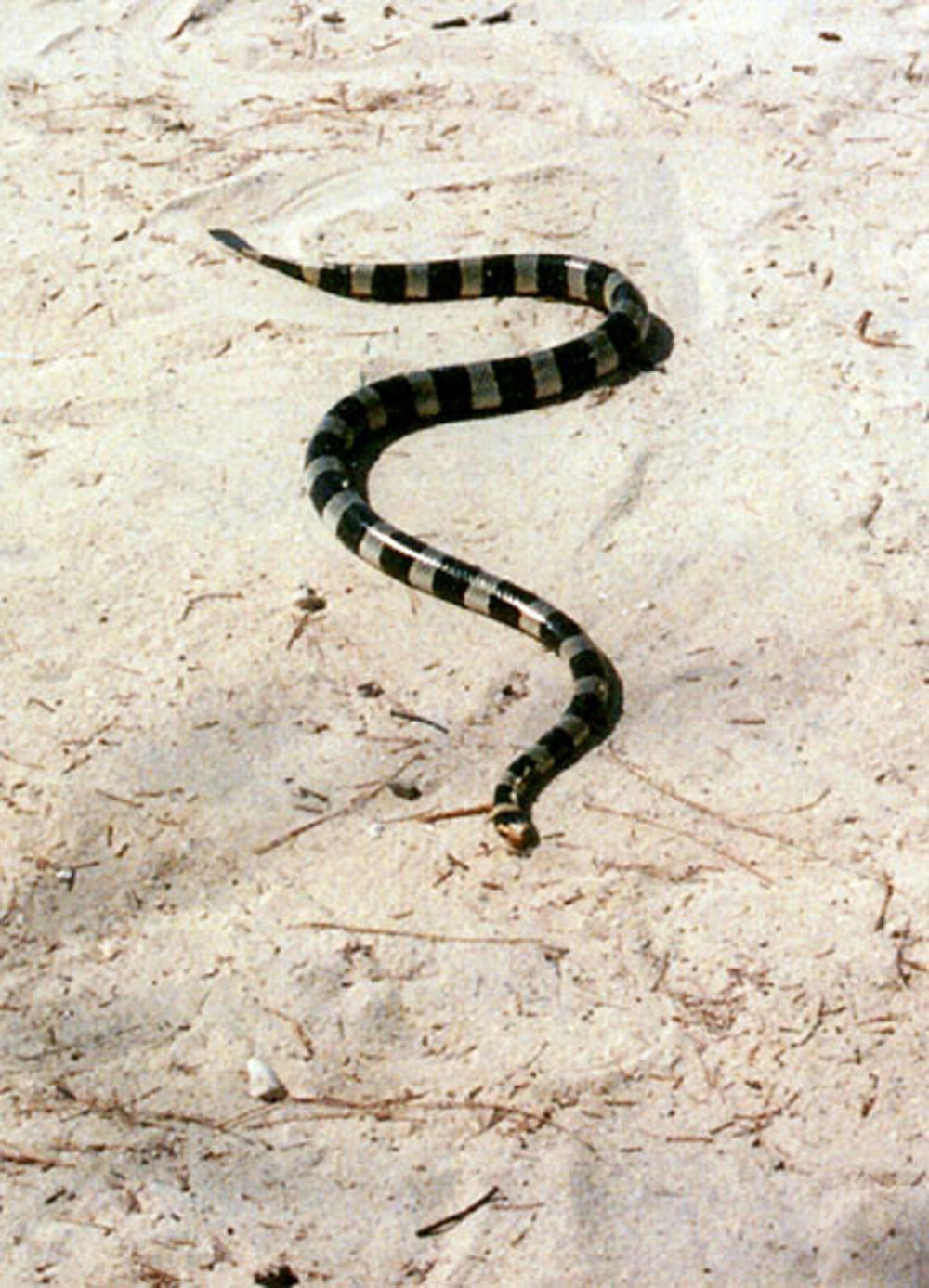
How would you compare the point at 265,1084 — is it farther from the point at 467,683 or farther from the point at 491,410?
the point at 491,410

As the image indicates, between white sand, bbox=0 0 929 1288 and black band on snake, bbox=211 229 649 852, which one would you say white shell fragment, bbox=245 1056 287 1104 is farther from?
black band on snake, bbox=211 229 649 852

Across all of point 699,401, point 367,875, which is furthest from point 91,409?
point 367,875

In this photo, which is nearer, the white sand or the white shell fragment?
the white sand

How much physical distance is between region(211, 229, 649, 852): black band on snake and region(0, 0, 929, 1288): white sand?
0.26 feet

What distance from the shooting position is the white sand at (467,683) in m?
4.15

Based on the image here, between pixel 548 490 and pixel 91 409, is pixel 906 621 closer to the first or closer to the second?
pixel 548 490

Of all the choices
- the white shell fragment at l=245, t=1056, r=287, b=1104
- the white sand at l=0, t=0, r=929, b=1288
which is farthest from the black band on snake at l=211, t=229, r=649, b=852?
the white shell fragment at l=245, t=1056, r=287, b=1104

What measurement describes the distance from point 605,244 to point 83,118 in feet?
7.41

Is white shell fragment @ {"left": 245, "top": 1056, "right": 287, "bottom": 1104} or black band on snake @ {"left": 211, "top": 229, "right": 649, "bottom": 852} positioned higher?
black band on snake @ {"left": 211, "top": 229, "right": 649, "bottom": 852}

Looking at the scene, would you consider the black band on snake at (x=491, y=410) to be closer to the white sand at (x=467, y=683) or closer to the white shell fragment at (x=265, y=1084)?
the white sand at (x=467, y=683)

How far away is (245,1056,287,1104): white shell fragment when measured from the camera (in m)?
4.31

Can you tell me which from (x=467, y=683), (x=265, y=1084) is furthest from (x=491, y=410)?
(x=265, y=1084)

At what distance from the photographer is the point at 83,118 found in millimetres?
8164

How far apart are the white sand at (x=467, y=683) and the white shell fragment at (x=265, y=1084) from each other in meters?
0.05
